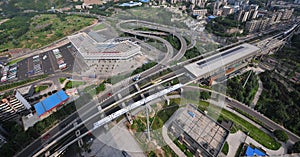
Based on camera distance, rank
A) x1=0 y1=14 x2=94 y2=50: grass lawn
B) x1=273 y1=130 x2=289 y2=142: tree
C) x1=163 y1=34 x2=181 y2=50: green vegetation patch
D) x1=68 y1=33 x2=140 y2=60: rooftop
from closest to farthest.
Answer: x1=273 y1=130 x2=289 y2=142: tree, x1=68 y1=33 x2=140 y2=60: rooftop, x1=163 y1=34 x2=181 y2=50: green vegetation patch, x1=0 y1=14 x2=94 y2=50: grass lawn

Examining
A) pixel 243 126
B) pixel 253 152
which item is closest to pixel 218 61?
pixel 243 126

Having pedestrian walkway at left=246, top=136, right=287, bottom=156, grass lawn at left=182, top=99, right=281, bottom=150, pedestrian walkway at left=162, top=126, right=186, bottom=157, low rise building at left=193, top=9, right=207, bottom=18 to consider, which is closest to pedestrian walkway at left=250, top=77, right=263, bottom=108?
grass lawn at left=182, top=99, right=281, bottom=150

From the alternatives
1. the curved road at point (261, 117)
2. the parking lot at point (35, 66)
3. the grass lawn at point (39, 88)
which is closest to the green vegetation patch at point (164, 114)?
the curved road at point (261, 117)

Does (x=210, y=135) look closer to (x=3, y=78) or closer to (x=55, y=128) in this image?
(x=55, y=128)

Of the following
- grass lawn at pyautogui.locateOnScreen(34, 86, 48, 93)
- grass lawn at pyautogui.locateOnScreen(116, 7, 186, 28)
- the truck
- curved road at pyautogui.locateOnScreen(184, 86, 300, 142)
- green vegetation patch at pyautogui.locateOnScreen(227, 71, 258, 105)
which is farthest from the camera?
grass lawn at pyautogui.locateOnScreen(116, 7, 186, 28)

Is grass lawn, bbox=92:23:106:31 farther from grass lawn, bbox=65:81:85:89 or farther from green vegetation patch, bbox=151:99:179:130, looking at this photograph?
green vegetation patch, bbox=151:99:179:130

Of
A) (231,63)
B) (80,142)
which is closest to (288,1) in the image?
(231,63)

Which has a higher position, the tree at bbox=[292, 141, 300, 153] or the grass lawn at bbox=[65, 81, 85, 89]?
the grass lawn at bbox=[65, 81, 85, 89]
